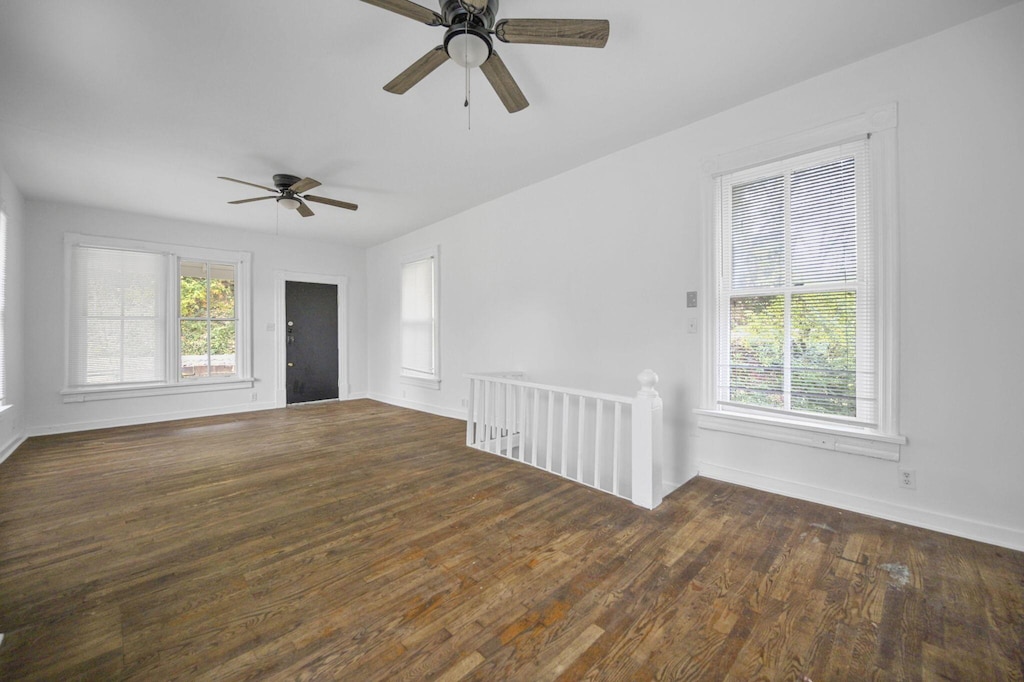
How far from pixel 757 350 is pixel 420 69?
266cm

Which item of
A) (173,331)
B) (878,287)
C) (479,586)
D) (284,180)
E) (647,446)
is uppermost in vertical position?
(284,180)

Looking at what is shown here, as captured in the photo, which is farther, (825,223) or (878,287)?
(825,223)

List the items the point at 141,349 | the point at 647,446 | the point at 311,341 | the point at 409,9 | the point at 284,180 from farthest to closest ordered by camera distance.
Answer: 1. the point at 311,341
2. the point at 141,349
3. the point at 284,180
4. the point at 647,446
5. the point at 409,9

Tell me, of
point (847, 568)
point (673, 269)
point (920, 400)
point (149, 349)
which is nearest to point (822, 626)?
point (847, 568)

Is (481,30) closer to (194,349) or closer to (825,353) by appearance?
(825,353)

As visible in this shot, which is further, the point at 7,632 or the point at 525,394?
the point at 525,394

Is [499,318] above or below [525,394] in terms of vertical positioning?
above

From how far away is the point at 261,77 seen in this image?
246 cm

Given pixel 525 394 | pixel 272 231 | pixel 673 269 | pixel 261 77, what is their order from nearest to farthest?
pixel 261 77 → pixel 673 269 → pixel 525 394 → pixel 272 231

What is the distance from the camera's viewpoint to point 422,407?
591 centimetres

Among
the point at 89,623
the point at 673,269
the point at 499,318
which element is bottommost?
the point at 89,623

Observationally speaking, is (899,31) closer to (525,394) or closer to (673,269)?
(673,269)

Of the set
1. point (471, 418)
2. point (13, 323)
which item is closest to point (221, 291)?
point (13, 323)

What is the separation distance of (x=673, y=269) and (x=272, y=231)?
5711 mm
